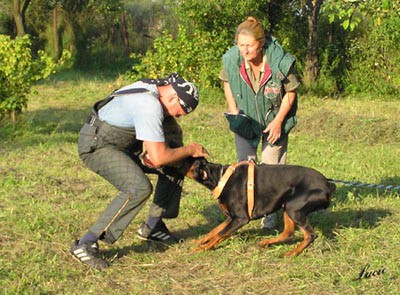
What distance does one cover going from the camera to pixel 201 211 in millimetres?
7242

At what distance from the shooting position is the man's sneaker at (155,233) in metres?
6.20

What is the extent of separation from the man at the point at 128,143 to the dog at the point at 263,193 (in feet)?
0.97

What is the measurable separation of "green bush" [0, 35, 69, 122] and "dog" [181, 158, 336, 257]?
255 inches

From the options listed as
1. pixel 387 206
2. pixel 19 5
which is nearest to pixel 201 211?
pixel 387 206

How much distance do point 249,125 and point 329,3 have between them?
2.44 m

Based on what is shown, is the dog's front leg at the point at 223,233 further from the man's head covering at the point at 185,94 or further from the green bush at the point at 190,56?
the green bush at the point at 190,56

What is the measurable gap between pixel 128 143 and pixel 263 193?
117 cm

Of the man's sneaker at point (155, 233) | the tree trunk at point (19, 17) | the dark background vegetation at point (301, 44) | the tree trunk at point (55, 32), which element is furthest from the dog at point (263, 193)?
the tree trunk at point (55, 32)

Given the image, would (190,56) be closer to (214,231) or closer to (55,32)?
(214,231)

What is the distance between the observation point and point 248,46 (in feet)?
19.2

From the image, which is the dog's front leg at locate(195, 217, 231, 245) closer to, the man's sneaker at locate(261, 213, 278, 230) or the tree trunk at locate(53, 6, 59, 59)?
the man's sneaker at locate(261, 213, 278, 230)

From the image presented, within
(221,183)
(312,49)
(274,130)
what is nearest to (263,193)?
(221,183)

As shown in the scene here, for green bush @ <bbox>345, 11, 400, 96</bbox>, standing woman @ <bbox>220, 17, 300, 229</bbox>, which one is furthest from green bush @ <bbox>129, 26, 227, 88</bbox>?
standing woman @ <bbox>220, 17, 300, 229</bbox>

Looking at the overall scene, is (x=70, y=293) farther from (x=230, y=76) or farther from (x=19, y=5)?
(x=19, y=5)
